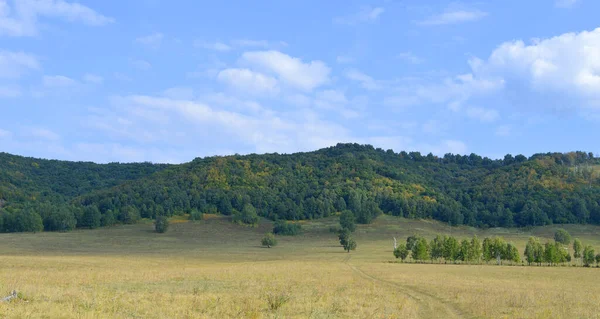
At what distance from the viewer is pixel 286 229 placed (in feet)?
469

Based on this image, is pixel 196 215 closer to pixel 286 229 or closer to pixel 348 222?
pixel 286 229

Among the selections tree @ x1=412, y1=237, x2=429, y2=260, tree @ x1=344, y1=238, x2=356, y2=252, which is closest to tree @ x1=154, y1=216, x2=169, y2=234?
tree @ x1=344, y1=238, x2=356, y2=252

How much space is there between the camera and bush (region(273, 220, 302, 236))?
142m

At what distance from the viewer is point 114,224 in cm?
14700

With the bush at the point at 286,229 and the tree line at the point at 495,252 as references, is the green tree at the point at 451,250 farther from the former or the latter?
the bush at the point at 286,229

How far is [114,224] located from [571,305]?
13922cm

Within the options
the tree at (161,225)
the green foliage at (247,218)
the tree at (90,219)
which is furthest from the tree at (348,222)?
the tree at (90,219)

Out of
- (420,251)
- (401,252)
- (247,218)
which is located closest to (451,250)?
(420,251)

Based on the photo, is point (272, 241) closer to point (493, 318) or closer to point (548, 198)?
point (493, 318)

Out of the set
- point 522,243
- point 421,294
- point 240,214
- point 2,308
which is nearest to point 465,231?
point 522,243

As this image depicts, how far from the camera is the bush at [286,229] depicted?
14249cm

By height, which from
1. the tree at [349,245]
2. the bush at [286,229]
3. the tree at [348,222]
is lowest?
the tree at [349,245]

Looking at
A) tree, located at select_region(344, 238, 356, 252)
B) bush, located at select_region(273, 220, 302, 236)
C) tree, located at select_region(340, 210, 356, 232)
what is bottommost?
tree, located at select_region(344, 238, 356, 252)

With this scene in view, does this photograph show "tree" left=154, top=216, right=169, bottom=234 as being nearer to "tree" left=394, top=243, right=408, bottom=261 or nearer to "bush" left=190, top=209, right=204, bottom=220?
"bush" left=190, top=209, right=204, bottom=220
